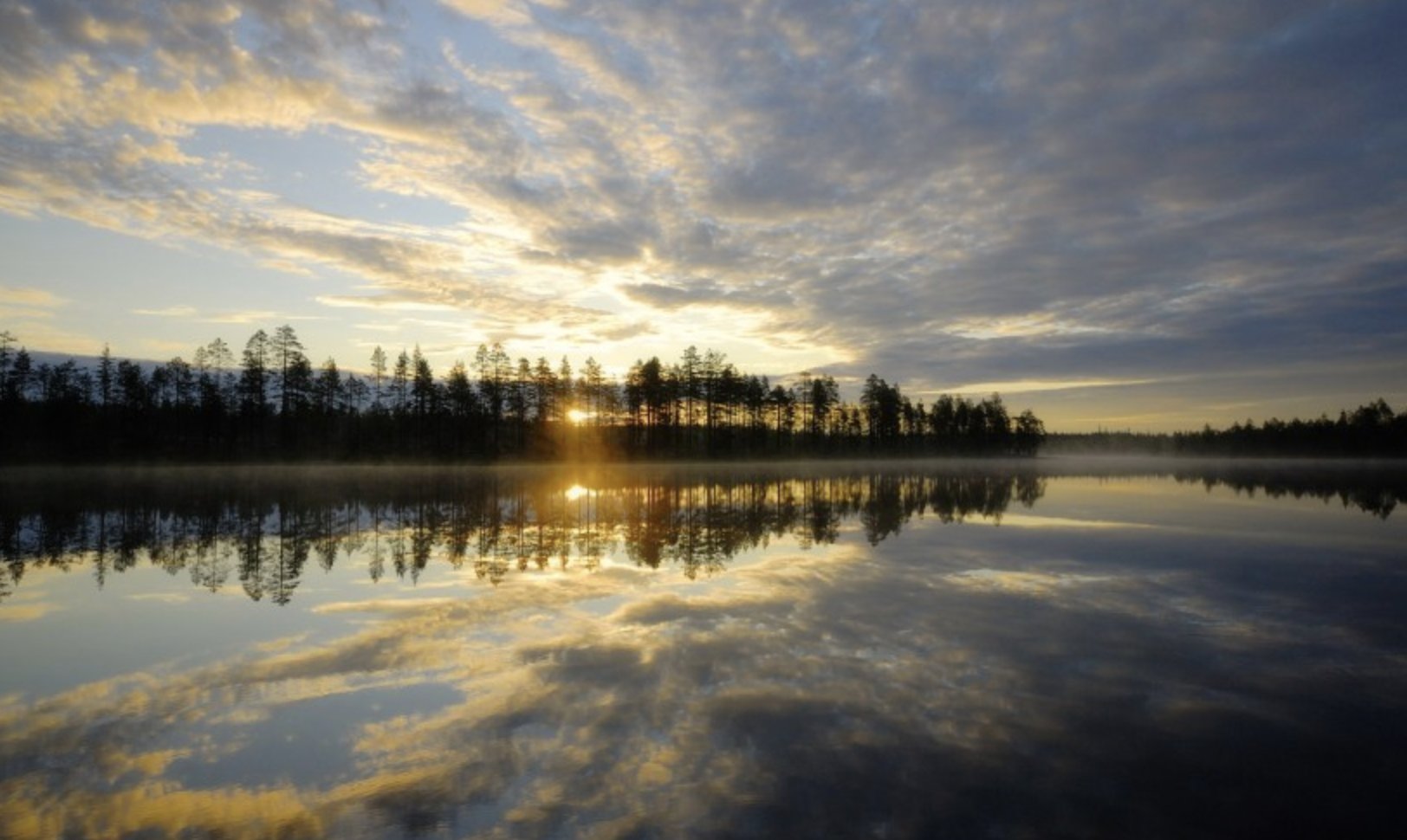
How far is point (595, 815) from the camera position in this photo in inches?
243

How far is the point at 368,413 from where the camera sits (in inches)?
5300

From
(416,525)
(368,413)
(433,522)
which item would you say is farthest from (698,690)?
(368,413)

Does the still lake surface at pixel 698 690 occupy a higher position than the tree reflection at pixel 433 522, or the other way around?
the tree reflection at pixel 433 522

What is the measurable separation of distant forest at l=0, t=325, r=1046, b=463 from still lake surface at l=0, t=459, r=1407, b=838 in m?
88.2

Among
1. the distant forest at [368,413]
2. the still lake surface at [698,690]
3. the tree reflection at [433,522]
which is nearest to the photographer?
the still lake surface at [698,690]

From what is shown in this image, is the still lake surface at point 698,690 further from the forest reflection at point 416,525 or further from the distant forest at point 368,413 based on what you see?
the distant forest at point 368,413

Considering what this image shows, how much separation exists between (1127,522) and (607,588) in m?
25.8

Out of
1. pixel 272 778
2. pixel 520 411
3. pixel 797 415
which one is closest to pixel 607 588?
pixel 272 778

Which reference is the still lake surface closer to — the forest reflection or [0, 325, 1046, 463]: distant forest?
the forest reflection

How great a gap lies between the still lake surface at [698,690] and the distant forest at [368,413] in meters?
88.2

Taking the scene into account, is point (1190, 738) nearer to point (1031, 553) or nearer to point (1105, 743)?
point (1105, 743)

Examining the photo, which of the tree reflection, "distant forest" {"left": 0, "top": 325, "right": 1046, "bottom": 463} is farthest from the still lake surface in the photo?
"distant forest" {"left": 0, "top": 325, "right": 1046, "bottom": 463}

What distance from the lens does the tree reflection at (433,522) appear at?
19.2 metres

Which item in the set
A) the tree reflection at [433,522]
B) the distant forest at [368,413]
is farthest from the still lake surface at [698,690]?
the distant forest at [368,413]
